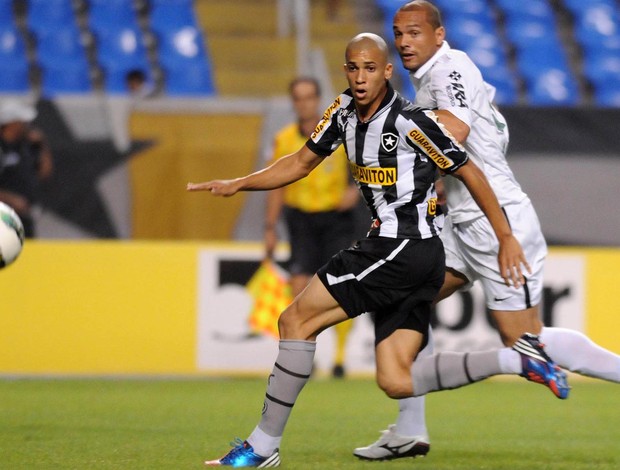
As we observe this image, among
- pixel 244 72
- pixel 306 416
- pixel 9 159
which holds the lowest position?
pixel 306 416

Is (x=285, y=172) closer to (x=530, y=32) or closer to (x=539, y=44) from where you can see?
(x=539, y=44)

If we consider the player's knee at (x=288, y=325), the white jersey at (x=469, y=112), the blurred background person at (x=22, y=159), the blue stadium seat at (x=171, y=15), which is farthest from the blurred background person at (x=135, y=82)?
the player's knee at (x=288, y=325)

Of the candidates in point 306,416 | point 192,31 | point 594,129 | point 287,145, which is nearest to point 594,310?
point 594,129

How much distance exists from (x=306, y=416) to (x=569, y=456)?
202 cm

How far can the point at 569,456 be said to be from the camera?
5.79m

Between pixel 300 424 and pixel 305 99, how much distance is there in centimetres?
286

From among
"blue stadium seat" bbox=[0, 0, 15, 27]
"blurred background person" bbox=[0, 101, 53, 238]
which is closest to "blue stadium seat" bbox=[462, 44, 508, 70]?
"blue stadium seat" bbox=[0, 0, 15, 27]

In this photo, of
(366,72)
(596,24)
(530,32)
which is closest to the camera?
(366,72)

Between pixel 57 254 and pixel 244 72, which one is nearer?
pixel 57 254

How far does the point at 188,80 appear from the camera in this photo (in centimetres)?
1316

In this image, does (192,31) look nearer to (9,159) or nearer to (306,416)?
(9,159)

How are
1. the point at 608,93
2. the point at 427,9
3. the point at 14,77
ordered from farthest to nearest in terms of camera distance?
1. the point at 608,93
2. the point at 14,77
3. the point at 427,9

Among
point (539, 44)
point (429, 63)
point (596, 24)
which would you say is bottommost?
point (429, 63)

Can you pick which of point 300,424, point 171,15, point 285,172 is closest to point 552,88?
point 171,15
